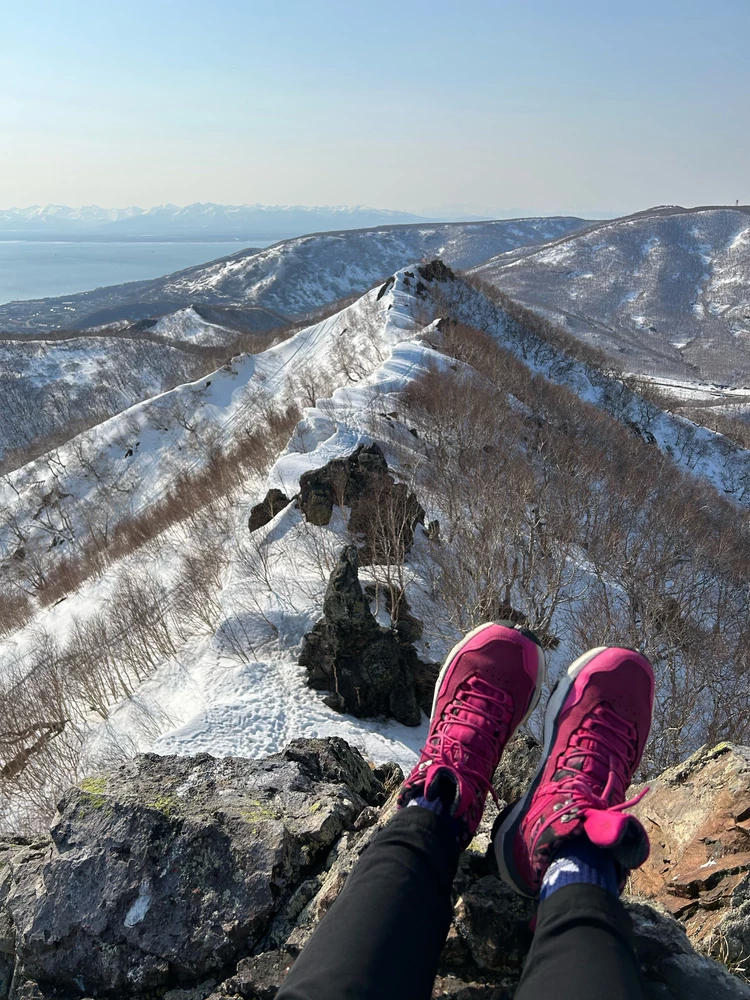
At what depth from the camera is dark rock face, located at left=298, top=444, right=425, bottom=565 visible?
10.6 metres

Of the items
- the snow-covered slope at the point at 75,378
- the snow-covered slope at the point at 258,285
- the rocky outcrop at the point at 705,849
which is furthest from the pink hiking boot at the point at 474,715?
the snow-covered slope at the point at 258,285

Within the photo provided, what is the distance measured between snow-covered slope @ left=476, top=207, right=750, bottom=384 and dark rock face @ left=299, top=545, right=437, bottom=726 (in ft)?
306

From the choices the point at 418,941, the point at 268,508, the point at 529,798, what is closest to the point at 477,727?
the point at 529,798

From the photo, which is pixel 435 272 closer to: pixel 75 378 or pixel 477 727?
pixel 477 727

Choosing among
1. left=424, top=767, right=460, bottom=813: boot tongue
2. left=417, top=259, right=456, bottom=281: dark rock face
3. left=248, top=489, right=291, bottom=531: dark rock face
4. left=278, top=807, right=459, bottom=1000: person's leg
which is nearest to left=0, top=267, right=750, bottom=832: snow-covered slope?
left=248, top=489, right=291, bottom=531: dark rock face

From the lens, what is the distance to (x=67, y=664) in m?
12.3

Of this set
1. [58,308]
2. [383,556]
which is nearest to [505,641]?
[383,556]

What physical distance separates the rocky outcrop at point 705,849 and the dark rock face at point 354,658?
16.0 feet

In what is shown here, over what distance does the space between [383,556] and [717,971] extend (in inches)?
338

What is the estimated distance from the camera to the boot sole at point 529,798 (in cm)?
239

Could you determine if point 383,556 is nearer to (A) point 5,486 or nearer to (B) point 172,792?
(B) point 172,792

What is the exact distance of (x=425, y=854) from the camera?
2395 mm

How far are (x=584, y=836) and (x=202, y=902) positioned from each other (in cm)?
187

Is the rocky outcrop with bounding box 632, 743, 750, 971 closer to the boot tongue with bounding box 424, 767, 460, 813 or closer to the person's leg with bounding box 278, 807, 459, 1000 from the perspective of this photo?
the boot tongue with bounding box 424, 767, 460, 813
